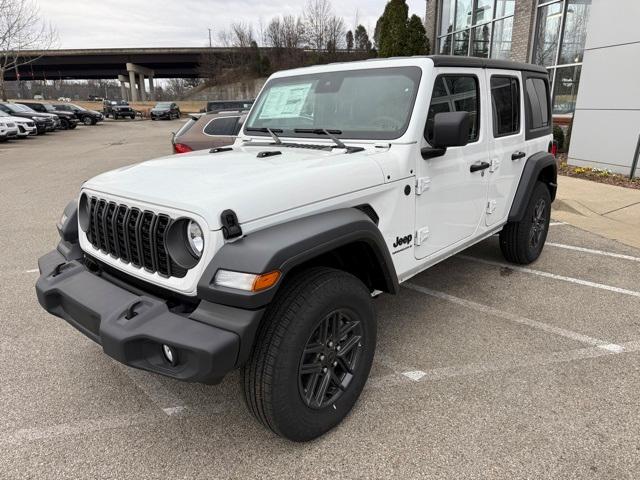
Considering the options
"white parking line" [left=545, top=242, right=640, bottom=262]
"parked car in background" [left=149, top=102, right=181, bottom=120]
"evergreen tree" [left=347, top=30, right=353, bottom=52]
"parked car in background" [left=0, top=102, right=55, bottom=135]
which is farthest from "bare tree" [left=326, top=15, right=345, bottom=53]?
"white parking line" [left=545, top=242, right=640, bottom=262]

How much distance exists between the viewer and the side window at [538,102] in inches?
175

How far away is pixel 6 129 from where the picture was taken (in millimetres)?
19812

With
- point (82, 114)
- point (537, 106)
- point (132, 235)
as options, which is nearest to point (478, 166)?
point (537, 106)

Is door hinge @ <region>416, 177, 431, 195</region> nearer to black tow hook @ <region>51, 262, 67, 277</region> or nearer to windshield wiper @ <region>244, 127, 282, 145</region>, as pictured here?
windshield wiper @ <region>244, 127, 282, 145</region>

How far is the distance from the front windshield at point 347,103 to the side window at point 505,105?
1067mm

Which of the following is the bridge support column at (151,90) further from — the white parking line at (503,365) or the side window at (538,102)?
the white parking line at (503,365)

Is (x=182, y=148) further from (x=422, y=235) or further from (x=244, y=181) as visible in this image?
(x=244, y=181)

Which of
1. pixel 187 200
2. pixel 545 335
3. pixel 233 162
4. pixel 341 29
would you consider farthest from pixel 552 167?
pixel 341 29

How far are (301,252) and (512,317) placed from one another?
2.37 m

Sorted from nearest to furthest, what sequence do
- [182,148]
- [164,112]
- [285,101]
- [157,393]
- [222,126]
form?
1. [157,393]
2. [285,101]
3. [182,148]
4. [222,126]
5. [164,112]

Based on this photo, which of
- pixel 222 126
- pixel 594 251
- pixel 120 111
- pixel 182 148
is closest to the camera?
pixel 594 251

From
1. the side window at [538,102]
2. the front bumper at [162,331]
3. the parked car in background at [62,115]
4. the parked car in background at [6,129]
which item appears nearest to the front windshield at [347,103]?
the front bumper at [162,331]

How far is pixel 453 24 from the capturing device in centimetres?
1859

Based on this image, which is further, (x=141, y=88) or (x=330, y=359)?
(x=141, y=88)
